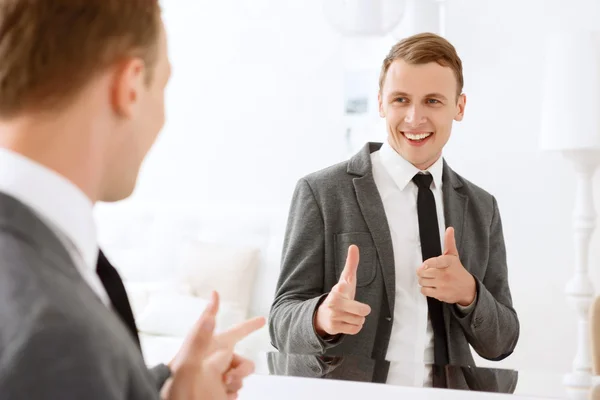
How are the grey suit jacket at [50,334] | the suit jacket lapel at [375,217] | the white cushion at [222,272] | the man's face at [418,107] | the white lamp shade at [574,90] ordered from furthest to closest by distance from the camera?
the white cushion at [222,272]
the white lamp shade at [574,90]
the man's face at [418,107]
the suit jacket lapel at [375,217]
the grey suit jacket at [50,334]

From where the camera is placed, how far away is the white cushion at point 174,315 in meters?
4.07

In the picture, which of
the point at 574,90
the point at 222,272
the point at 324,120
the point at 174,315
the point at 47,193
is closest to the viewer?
the point at 47,193

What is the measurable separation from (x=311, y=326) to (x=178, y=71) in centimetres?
350

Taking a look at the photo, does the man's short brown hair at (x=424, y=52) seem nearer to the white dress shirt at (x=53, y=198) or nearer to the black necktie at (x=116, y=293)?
the black necktie at (x=116, y=293)

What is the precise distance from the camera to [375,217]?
198cm

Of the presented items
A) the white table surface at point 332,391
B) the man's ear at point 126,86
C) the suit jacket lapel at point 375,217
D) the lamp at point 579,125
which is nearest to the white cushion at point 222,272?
the lamp at point 579,125

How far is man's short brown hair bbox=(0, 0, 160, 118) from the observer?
0.70 m

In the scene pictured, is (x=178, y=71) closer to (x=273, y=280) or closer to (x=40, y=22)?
(x=273, y=280)

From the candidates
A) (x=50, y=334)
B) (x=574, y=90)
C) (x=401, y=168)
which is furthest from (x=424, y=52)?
(x=574, y=90)

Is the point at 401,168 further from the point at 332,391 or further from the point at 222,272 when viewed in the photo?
the point at 222,272

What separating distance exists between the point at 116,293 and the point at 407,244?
3.90 feet

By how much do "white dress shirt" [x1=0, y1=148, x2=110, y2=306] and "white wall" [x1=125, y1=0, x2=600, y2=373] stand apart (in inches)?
145

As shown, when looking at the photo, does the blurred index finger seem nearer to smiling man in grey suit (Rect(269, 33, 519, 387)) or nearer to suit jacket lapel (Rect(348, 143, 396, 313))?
smiling man in grey suit (Rect(269, 33, 519, 387))

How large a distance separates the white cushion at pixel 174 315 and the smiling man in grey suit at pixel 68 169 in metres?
3.31
